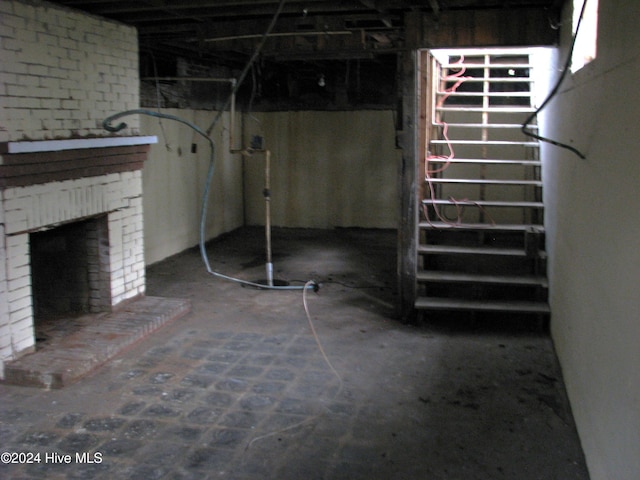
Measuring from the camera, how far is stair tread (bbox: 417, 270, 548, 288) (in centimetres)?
573

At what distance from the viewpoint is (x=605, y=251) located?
3.11 m

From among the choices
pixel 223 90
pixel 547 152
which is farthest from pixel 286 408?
pixel 223 90

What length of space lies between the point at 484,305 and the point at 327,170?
5.30m

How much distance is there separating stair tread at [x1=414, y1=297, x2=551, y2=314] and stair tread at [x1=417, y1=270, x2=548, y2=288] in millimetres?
177

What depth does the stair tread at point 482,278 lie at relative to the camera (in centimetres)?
573

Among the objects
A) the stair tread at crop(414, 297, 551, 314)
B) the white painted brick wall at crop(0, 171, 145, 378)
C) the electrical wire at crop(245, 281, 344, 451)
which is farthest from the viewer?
the stair tread at crop(414, 297, 551, 314)

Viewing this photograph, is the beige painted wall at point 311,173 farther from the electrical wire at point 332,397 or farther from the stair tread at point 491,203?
the electrical wire at point 332,397

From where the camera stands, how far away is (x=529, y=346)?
209 inches

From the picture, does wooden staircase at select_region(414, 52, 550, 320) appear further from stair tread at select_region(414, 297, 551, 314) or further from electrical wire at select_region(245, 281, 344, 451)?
electrical wire at select_region(245, 281, 344, 451)

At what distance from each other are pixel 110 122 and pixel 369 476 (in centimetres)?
369

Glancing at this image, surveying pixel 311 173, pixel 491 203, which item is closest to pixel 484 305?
pixel 491 203

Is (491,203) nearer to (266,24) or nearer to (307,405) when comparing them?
(266,24)

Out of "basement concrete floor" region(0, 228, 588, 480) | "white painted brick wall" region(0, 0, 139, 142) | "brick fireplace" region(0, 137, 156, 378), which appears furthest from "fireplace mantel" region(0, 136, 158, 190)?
"basement concrete floor" region(0, 228, 588, 480)

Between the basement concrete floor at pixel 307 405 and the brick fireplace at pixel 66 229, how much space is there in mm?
640
